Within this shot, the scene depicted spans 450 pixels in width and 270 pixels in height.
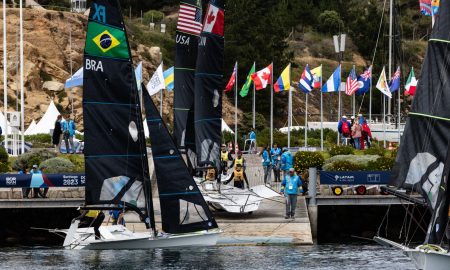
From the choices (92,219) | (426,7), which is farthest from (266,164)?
(426,7)

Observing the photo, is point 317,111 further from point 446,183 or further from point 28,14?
point 446,183

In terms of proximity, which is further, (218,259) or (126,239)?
(126,239)

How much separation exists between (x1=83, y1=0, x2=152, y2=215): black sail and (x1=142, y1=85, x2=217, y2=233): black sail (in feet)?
3.22

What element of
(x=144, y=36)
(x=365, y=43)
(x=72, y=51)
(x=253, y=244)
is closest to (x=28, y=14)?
(x=72, y=51)

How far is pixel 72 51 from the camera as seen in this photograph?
102375 mm

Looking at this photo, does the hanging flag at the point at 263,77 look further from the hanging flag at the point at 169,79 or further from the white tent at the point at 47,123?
the white tent at the point at 47,123

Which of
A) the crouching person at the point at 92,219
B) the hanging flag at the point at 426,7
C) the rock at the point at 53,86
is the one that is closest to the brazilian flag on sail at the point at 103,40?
the crouching person at the point at 92,219

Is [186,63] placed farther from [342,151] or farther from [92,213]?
[342,151]

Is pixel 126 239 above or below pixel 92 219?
below

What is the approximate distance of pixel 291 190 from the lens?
4644 cm

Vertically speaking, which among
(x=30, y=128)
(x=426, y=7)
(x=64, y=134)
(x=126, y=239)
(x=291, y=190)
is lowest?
(x=126, y=239)

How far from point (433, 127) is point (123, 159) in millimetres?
13131

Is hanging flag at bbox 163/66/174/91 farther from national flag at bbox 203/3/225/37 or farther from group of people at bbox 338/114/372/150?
national flag at bbox 203/3/225/37

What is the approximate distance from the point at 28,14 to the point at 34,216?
52598 mm
